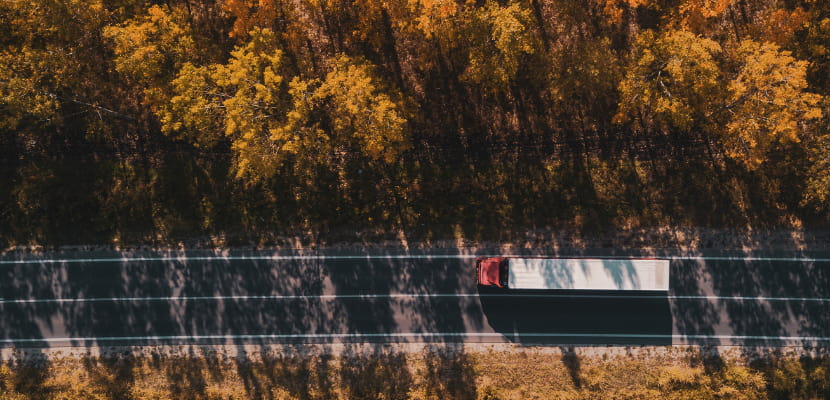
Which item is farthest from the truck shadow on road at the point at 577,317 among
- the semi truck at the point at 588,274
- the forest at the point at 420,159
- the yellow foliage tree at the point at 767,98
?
the yellow foliage tree at the point at 767,98

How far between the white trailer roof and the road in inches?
106

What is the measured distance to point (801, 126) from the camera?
1563 inches

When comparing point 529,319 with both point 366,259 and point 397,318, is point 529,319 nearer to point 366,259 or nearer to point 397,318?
point 397,318

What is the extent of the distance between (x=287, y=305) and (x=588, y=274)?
23370mm

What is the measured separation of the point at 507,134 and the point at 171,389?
33437 millimetres

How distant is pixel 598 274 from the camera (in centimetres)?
3938

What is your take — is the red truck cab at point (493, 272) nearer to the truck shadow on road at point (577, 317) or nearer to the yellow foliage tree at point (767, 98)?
the truck shadow on road at point (577, 317)

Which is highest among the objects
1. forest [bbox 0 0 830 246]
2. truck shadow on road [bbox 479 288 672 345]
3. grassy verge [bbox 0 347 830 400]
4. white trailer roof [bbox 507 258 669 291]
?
forest [bbox 0 0 830 246]

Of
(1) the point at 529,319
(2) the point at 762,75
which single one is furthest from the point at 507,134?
(2) the point at 762,75

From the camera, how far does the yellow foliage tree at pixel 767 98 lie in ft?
113

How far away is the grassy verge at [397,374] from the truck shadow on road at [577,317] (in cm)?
110

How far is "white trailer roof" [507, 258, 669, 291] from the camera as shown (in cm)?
3931

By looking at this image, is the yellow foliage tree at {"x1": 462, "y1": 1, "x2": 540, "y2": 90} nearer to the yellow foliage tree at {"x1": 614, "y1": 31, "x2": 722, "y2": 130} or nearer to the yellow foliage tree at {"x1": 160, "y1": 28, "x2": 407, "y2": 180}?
the yellow foliage tree at {"x1": 160, "y1": 28, "x2": 407, "y2": 180}

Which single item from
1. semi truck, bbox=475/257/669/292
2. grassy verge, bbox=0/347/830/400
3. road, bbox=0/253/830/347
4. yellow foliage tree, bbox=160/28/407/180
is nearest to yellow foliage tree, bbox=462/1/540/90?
yellow foliage tree, bbox=160/28/407/180
